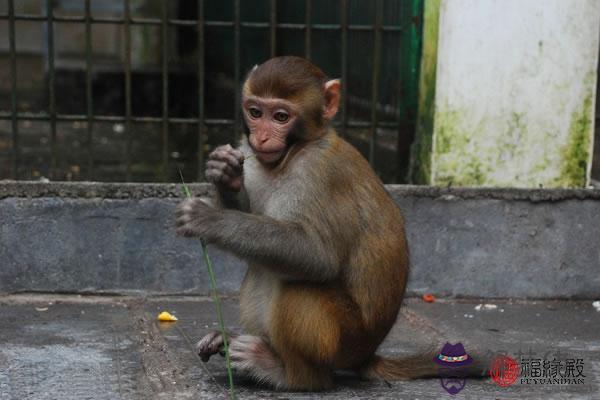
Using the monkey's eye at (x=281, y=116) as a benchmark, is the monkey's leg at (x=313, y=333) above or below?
below

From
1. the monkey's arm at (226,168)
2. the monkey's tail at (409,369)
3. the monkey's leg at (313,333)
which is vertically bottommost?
the monkey's tail at (409,369)

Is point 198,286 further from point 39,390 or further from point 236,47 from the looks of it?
point 39,390

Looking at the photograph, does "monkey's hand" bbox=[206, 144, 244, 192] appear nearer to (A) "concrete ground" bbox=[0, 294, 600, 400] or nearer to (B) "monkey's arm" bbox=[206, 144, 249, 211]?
(B) "monkey's arm" bbox=[206, 144, 249, 211]

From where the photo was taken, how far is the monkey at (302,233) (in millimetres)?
4035

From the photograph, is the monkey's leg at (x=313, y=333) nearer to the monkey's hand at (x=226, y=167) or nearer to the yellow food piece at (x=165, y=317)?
the monkey's hand at (x=226, y=167)

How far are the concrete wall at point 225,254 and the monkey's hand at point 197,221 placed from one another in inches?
68.9

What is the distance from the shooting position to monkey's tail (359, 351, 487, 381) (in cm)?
444

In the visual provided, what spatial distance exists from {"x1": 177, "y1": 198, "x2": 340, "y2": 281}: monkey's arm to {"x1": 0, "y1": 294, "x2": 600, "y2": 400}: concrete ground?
1.77 feet

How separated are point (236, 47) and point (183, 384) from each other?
7.72 ft

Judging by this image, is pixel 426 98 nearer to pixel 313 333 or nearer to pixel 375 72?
pixel 375 72

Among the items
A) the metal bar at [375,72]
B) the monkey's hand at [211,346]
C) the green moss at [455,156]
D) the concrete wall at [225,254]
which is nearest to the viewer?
the monkey's hand at [211,346]

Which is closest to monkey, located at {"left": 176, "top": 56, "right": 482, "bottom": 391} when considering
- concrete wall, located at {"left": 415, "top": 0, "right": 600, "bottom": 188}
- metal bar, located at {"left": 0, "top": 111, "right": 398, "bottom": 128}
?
concrete wall, located at {"left": 415, "top": 0, "right": 600, "bottom": 188}

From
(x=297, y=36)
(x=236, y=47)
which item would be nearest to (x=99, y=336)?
(x=236, y=47)

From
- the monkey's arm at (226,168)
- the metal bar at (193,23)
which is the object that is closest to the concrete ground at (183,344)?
the monkey's arm at (226,168)
